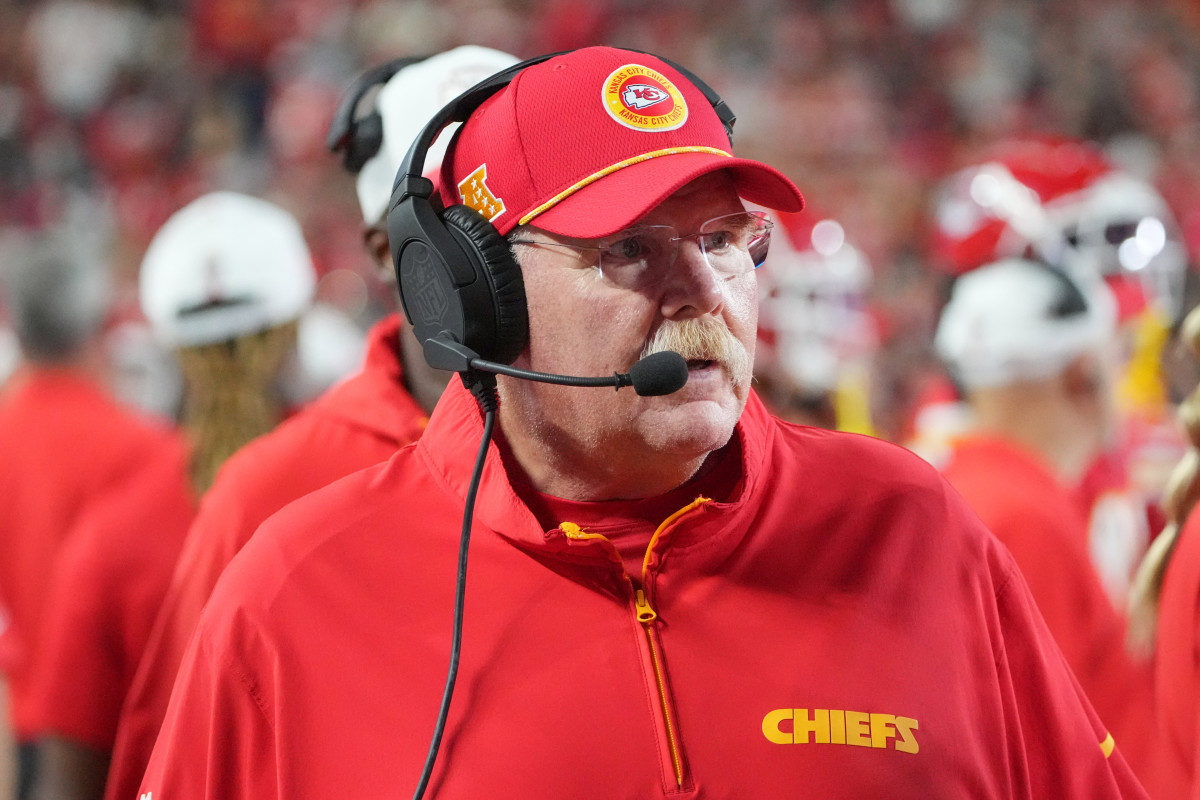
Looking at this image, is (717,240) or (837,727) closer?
(837,727)

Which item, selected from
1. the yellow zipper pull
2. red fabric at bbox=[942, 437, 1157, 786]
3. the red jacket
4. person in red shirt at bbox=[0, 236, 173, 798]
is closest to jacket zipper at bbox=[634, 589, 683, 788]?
the yellow zipper pull

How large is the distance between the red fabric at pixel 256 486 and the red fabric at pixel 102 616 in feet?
1.25

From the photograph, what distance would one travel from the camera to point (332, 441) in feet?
8.05

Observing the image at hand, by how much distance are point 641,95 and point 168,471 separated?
6.74 ft

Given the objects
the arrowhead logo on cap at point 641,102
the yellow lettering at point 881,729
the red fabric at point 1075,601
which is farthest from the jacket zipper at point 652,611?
the red fabric at point 1075,601

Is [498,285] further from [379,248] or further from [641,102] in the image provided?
[379,248]

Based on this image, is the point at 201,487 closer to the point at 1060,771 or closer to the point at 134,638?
the point at 134,638

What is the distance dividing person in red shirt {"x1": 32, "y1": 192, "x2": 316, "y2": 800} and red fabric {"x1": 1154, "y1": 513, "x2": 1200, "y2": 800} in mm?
1954

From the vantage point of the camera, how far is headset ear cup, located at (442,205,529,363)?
1.66m

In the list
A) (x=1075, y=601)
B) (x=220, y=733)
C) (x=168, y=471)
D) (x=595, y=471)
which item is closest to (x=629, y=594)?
(x=595, y=471)

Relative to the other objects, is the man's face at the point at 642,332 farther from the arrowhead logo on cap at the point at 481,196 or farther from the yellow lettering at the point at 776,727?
the yellow lettering at the point at 776,727

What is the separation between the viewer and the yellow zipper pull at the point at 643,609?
5.27ft

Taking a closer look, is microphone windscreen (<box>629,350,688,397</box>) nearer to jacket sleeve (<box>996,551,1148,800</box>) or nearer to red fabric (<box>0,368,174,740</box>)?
jacket sleeve (<box>996,551,1148,800</box>)

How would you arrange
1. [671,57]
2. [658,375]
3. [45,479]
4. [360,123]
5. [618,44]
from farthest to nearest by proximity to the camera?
[618,44]
[671,57]
[45,479]
[360,123]
[658,375]
